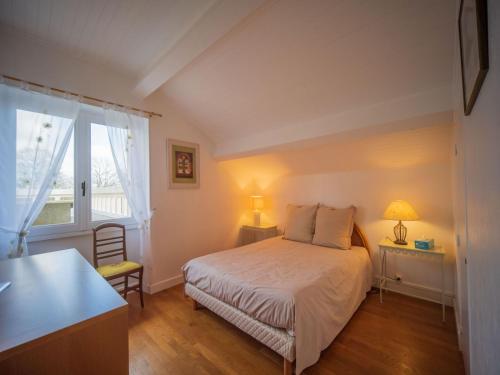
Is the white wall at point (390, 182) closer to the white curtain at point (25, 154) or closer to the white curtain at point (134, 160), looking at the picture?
the white curtain at point (134, 160)

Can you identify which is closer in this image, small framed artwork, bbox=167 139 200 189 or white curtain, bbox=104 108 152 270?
white curtain, bbox=104 108 152 270

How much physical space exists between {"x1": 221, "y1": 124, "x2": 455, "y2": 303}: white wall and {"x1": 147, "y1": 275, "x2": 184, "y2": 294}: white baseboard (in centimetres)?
191

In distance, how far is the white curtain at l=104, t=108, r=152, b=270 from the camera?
2430mm

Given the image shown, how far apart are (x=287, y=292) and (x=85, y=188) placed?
2424 millimetres

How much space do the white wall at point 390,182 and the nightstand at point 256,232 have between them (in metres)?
0.68

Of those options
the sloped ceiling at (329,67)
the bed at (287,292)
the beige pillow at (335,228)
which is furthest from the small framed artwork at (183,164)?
the beige pillow at (335,228)

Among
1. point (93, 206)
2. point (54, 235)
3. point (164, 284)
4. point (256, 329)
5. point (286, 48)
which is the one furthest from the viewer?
point (164, 284)

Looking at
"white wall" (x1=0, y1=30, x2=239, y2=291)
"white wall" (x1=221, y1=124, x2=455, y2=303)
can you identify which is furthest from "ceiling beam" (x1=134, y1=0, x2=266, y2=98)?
"white wall" (x1=221, y1=124, x2=455, y2=303)

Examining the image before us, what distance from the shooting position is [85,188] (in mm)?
2414

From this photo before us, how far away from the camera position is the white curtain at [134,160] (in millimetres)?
2430

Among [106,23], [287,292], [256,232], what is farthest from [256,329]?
[106,23]

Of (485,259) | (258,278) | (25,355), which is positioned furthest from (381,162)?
(25,355)

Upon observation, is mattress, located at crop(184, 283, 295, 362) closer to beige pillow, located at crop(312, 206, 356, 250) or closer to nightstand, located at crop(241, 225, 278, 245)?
beige pillow, located at crop(312, 206, 356, 250)

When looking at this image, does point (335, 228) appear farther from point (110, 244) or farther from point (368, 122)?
point (110, 244)
